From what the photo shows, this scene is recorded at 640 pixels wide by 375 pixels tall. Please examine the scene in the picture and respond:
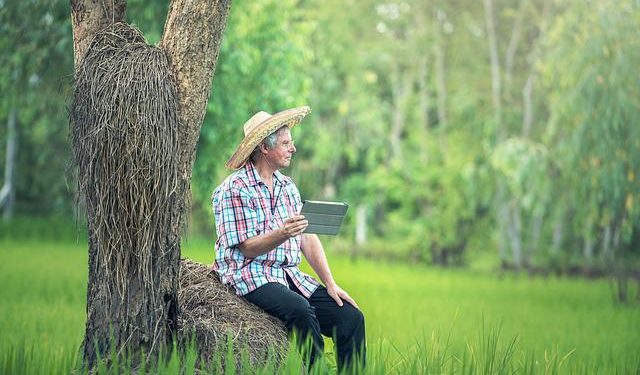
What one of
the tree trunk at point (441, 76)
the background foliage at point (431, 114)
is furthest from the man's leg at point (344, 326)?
the tree trunk at point (441, 76)

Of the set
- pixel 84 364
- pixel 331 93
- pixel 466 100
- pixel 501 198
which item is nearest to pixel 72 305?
pixel 84 364

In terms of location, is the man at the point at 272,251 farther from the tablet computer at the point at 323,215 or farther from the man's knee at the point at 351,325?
the tablet computer at the point at 323,215

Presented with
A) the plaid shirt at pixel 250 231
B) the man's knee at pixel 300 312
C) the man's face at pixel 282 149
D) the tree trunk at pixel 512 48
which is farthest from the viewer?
the tree trunk at pixel 512 48

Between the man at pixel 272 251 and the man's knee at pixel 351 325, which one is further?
the man's knee at pixel 351 325

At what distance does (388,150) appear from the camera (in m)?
29.8

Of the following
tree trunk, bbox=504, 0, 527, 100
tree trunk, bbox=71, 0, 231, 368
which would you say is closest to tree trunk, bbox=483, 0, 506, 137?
tree trunk, bbox=504, 0, 527, 100

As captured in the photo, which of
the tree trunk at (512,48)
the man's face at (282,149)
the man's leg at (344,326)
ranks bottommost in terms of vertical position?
the man's leg at (344,326)

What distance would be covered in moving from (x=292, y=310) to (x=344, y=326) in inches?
13.5

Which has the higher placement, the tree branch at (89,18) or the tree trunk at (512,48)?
the tree trunk at (512,48)

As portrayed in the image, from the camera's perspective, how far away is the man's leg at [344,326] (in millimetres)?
5656

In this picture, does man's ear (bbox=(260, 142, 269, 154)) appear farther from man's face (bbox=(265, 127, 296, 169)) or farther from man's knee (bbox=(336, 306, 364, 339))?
man's knee (bbox=(336, 306, 364, 339))

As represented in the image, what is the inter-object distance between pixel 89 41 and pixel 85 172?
0.71 m

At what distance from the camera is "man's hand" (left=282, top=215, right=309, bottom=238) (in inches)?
207

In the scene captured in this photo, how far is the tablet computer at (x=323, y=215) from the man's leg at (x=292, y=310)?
37cm
